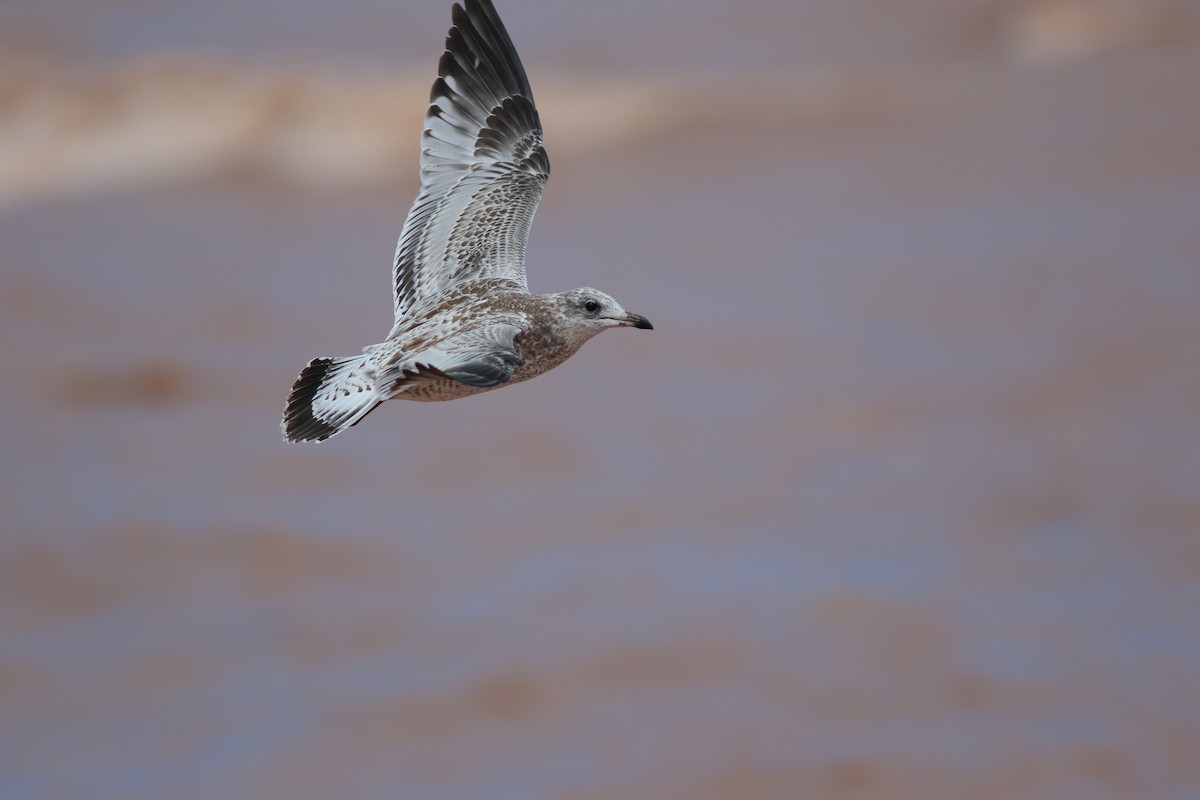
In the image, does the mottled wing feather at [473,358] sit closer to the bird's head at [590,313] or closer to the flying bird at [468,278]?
the flying bird at [468,278]

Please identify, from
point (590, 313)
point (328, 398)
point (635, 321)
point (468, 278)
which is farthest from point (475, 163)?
point (328, 398)

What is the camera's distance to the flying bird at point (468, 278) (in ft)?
19.5

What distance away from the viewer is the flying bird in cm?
595

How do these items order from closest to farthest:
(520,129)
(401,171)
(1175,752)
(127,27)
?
(520,129) < (1175,752) < (127,27) < (401,171)

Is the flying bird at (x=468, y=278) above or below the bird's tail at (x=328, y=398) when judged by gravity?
above

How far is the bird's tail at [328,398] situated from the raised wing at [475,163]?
103 cm

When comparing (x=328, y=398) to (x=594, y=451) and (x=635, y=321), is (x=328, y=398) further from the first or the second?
(x=594, y=451)

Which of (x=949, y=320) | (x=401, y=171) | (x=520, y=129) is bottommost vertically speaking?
(x=520, y=129)

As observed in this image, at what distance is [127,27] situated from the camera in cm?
3641

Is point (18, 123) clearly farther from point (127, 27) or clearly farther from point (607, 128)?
point (607, 128)

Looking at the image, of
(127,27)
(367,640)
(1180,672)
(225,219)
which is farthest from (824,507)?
(127,27)

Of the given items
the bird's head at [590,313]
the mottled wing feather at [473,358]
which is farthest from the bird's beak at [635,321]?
the mottled wing feather at [473,358]

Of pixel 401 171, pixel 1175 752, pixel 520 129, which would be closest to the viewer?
pixel 520 129

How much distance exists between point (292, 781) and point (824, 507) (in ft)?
43.5
